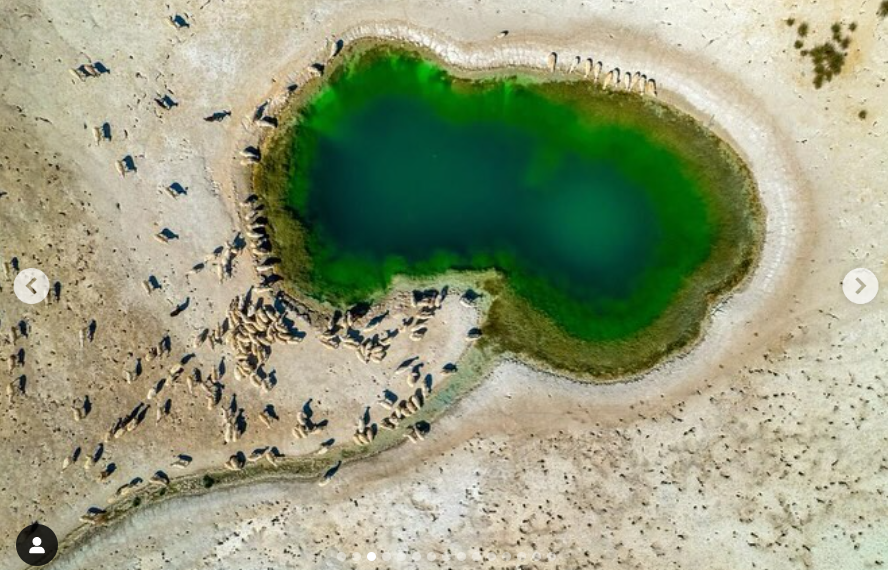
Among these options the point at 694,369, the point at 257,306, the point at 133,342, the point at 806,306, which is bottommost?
the point at 133,342

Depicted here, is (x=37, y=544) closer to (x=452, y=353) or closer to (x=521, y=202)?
(x=452, y=353)

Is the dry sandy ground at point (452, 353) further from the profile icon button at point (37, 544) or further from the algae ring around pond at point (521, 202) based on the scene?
the algae ring around pond at point (521, 202)

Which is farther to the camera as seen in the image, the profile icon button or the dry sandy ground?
the profile icon button

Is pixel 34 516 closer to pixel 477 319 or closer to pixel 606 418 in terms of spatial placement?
pixel 477 319

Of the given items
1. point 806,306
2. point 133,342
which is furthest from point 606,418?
point 133,342

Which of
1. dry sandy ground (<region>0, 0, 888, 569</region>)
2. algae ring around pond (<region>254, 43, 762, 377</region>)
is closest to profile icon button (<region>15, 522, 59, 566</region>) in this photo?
dry sandy ground (<region>0, 0, 888, 569</region>)

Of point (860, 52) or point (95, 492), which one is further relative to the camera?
point (95, 492)

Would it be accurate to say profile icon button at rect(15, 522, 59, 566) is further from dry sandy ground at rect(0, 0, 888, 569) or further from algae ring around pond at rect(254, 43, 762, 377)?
algae ring around pond at rect(254, 43, 762, 377)
